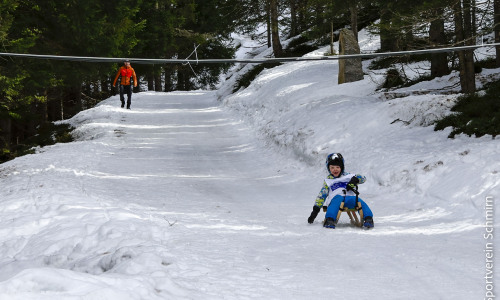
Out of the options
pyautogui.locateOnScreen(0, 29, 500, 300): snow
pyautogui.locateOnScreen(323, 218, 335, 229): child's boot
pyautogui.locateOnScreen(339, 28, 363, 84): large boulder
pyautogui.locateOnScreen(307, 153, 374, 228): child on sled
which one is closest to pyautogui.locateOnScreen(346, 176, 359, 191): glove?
pyautogui.locateOnScreen(307, 153, 374, 228): child on sled

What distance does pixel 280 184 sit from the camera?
10523 millimetres

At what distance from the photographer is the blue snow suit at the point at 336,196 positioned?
666 centimetres

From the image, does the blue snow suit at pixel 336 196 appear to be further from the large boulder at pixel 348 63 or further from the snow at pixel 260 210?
the large boulder at pixel 348 63

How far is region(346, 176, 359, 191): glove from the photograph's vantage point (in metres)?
6.66

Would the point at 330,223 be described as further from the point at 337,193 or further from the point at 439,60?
the point at 439,60

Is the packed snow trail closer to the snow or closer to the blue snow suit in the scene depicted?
the snow

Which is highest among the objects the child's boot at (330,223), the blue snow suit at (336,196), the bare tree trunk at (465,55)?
the bare tree trunk at (465,55)

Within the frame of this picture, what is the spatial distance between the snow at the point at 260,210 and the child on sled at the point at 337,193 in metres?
0.20

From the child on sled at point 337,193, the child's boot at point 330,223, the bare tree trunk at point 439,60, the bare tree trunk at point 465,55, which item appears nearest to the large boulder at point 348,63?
the bare tree trunk at point 439,60

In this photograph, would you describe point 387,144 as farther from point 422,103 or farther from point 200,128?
point 200,128

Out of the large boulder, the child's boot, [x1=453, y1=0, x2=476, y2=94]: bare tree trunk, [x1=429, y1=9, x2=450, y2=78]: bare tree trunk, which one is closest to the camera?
the child's boot

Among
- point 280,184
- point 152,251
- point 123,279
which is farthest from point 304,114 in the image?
point 123,279

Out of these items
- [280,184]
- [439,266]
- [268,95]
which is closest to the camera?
[439,266]

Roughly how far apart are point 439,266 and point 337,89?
12533 millimetres
